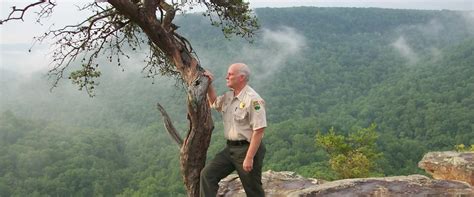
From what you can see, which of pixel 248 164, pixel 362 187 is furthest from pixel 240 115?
pixel 362 187

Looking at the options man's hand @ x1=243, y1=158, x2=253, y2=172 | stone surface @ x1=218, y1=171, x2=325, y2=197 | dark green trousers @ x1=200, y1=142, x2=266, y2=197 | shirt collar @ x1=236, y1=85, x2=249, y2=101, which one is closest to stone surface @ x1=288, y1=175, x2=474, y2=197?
stone surface @ x1=218, y1=171, x2=325, y2=197

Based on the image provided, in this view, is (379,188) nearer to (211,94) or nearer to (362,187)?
(362,187)

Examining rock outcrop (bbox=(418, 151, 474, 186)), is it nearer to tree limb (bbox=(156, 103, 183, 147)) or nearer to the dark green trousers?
the dark green trousers

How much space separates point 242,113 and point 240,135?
278mm

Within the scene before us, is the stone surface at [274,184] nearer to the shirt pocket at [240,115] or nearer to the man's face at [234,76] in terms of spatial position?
the shirt pocket at [240,115]

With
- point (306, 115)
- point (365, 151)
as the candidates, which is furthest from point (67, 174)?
point (306, 115)

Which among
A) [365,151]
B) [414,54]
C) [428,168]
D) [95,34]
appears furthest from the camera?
[414,54]

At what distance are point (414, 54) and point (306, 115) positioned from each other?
283ft

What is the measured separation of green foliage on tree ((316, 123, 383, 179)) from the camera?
75.6 feet

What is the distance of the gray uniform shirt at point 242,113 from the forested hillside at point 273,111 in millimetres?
7328

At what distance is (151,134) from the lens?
94875 millimetres

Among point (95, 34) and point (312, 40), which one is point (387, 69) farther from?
point (95, 34)

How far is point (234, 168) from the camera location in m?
5.46

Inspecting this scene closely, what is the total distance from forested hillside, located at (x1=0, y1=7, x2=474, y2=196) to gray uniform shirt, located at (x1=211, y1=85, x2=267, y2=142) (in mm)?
7328
